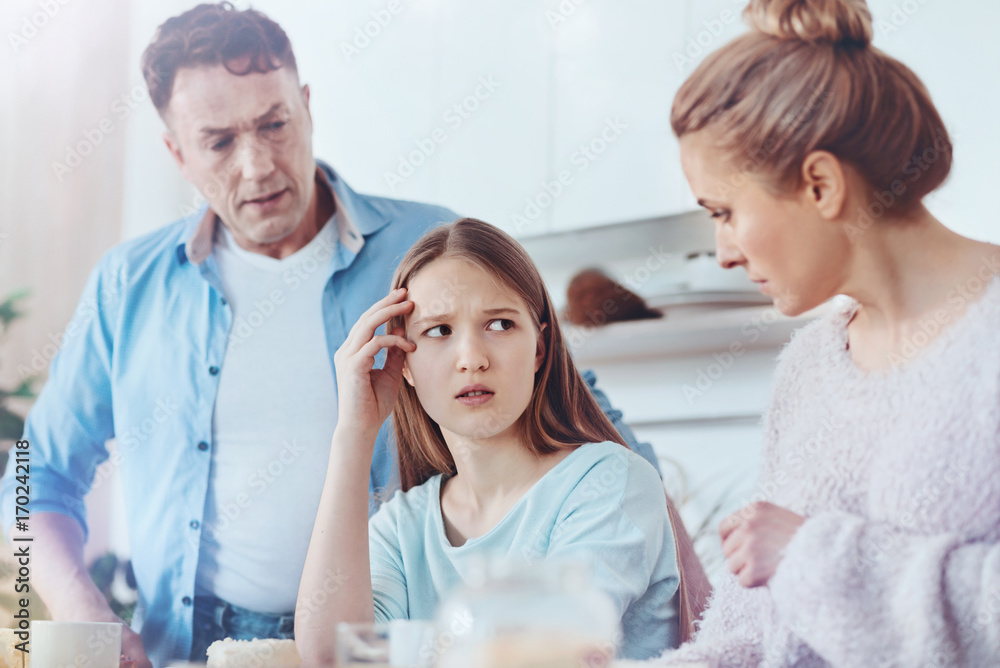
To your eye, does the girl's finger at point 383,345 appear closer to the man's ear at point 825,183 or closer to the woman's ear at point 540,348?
the woman's ear at point 540,348

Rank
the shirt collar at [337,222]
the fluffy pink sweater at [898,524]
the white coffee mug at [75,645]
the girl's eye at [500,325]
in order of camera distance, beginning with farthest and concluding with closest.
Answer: the shirt collar at [337,222] < the girl's eye at [500,325] < the white coffee mug at [75,645] < the fluffy pink sweater at [898,524]

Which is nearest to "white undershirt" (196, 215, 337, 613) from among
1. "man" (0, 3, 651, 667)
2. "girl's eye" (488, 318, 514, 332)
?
"man" (0, 3, 651, 667)

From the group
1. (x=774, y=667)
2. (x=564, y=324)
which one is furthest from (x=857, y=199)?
(x=564, y=324)

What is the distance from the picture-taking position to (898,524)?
3.31 feet

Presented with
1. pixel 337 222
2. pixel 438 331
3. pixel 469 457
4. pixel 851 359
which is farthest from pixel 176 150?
pixel 851 359

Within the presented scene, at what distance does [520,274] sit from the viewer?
1.37 metres

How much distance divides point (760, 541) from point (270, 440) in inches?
38.5

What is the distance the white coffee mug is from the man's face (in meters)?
0.88

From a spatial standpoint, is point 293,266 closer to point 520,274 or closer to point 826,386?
A: point 520,274

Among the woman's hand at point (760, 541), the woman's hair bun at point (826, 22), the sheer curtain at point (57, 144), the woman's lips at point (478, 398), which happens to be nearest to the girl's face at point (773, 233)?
the woman's hair bun at point (826, 22)

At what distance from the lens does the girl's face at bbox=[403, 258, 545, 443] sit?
130 centimetres

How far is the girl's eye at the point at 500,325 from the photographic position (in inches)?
51.8

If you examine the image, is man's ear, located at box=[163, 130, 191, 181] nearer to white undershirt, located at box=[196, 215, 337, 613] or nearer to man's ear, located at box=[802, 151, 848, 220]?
white undershirt, located at box=[196, 215, 337, 613]

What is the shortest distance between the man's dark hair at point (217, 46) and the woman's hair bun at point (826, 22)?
1.07 meters
